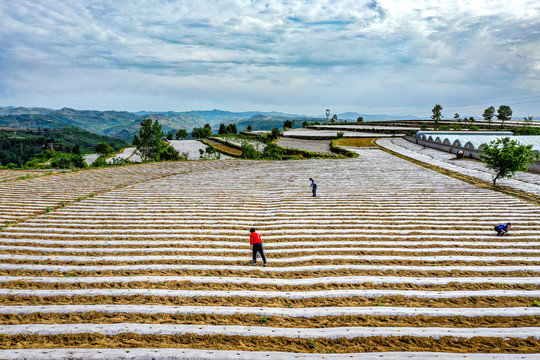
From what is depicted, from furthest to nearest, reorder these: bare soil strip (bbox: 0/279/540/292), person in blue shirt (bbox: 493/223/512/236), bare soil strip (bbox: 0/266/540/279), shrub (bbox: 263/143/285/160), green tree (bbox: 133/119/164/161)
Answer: shrub (bbox: 263/143/285/160) < green tree (bbox: 133/119/164/161) < person in blue shirt (bbox: 493/223/512/236) < bare soil strip (bbox: 0/266/540/279) < bare soil strip (bbox: 0/279/540/292)

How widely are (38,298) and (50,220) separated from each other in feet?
27.2

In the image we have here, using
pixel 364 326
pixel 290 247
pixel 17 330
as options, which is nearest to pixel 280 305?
pixel 364 326

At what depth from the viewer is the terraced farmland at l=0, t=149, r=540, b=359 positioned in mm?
6906

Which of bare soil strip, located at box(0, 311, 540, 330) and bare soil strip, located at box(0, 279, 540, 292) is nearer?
bare soil strip, located at box(0, 311, 540, 330)

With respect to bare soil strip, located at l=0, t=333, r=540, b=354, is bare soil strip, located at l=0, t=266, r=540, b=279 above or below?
above

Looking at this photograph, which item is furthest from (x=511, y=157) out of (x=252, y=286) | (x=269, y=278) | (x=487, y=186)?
(x=252, y=286)

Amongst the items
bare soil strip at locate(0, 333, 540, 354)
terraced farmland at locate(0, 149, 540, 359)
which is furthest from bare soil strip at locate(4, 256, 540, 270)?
bare soil strip at locate(0, 333, 540, 354)

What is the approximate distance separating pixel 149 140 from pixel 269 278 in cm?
3985

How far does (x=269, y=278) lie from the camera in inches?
384

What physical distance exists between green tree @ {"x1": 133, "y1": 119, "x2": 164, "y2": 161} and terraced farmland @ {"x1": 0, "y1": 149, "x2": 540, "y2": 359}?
84.2ft

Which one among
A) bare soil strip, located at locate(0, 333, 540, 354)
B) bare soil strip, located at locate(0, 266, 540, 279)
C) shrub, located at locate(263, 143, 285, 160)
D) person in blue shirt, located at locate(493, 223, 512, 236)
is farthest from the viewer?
shrub, located at locate(263, 143, 285, 160)

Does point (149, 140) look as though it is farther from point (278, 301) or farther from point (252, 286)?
point (278, 301)

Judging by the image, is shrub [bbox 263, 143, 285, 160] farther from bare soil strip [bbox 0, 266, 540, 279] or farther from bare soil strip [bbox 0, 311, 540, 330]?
bare soil strip [bbox 0, 311, 540, 330]

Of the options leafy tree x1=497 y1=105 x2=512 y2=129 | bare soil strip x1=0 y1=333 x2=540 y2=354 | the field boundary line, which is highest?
leafy tree x1=497 y1=105 x2=512 y2=129
